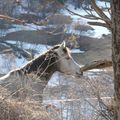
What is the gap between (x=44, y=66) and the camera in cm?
630

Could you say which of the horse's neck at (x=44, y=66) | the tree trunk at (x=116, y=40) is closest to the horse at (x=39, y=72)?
the horse's neck at (x=44, y=66)

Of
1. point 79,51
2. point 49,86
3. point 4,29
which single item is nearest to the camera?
point 49,86

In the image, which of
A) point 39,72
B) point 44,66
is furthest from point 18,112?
point 44,66

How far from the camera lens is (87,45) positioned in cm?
2586

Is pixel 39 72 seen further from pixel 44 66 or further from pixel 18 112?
pixel 18 112

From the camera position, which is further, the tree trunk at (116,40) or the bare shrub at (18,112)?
the bare shrub at (18,112)

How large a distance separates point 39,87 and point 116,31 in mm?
3161

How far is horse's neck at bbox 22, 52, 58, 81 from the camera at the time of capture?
19.7 feet

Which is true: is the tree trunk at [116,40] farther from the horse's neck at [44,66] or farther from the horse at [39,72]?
the horse's neck at [44,66]

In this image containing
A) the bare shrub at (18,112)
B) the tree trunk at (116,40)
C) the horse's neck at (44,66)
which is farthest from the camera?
the horse's neck at (44,66)

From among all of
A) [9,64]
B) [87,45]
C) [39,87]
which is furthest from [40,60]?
[87,45]

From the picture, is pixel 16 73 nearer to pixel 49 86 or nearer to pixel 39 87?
pixel 39 87

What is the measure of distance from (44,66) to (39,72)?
350 millimetres

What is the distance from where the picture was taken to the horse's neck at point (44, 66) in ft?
19.7
